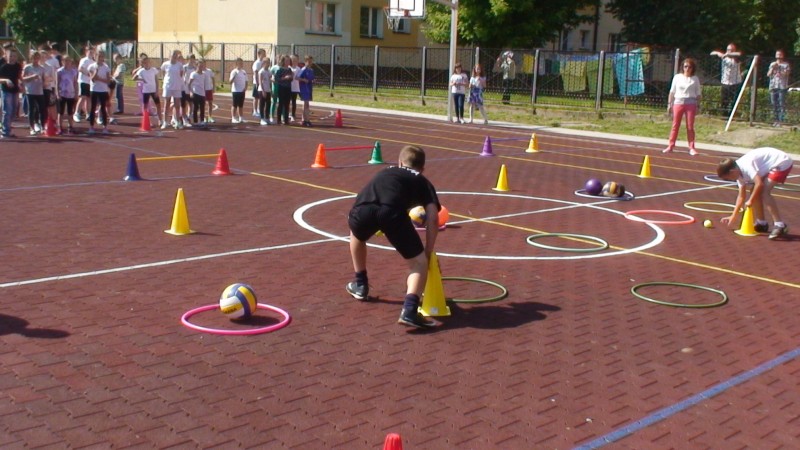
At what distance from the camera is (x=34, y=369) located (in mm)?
6117

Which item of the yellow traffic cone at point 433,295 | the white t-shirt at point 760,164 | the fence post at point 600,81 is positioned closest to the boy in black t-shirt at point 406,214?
the yellow traffic cone at point 433,295

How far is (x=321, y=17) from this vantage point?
54.5 m

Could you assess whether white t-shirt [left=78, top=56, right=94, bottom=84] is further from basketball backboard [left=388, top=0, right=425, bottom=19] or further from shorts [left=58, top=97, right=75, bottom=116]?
basketball backboard [left=388, top=0, right=425, bottom=19]

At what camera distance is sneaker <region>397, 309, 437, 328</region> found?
7.36 metres

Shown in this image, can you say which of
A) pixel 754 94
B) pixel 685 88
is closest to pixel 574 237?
pixel 685 88

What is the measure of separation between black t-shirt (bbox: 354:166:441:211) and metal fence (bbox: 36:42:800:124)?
24.1 metres

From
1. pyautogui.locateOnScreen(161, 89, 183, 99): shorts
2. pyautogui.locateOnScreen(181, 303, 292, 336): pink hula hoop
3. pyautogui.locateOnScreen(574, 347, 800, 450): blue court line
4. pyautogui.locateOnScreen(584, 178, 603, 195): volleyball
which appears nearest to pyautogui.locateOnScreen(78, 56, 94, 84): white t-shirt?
pyautogui.locateOnScreen(161, 89, 183, 99): shorts

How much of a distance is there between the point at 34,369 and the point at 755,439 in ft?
15.8

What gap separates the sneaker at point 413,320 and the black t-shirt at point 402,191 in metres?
0.89

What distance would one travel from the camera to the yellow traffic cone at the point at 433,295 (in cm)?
776

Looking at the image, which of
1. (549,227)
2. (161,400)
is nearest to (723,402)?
(161,400)

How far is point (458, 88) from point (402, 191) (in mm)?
23775

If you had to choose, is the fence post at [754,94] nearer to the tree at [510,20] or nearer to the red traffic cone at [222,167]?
the tree at [510,20]

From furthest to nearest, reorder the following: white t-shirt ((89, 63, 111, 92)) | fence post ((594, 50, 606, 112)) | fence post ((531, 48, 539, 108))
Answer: fence post ((531, 48, 539, 108)) → fence post ((594, 50, 606, 112)) → white t-shirt ((89, 63, 111, 92))
